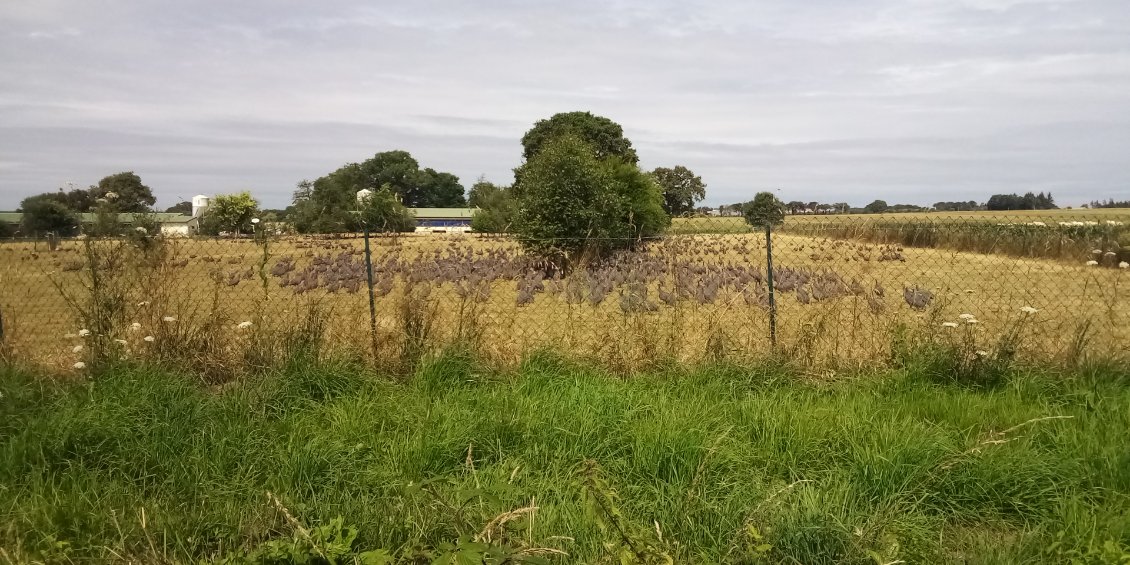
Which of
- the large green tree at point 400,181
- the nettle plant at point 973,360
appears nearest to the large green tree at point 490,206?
the large green tree at point 400,181

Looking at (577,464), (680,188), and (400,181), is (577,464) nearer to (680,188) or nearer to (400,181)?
(680,188)

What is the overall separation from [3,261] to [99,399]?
4.79 m

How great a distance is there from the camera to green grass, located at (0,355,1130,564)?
2.77m

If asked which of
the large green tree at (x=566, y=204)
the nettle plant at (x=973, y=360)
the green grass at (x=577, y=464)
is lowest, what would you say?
the green grass at (x=577, y=464)

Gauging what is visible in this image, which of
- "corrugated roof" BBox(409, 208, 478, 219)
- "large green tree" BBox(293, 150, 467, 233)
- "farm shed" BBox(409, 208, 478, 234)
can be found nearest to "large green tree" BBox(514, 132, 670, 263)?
"large green tree" BBox(293, 150, 467, 233)

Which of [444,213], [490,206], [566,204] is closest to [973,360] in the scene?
[566,204]

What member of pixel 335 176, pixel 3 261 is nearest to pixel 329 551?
pixel 3 261

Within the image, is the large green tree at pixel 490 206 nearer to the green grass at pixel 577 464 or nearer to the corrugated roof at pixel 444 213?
the corrugated roof at pixel 444 213

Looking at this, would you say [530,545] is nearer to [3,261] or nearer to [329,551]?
[329,551]

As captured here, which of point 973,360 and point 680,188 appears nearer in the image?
point 973,360

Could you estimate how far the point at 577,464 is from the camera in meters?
3.46

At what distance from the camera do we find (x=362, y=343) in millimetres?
5109

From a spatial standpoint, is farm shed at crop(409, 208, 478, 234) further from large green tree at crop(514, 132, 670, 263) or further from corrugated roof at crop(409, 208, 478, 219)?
large green tree at crop(514, 132, 670, 263)

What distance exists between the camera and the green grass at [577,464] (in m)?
2.77
